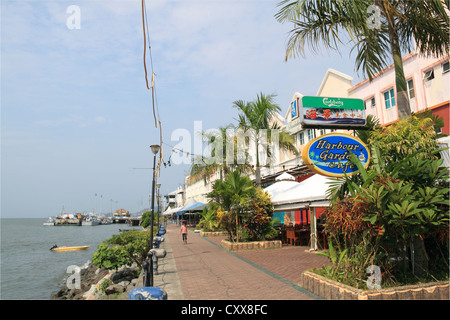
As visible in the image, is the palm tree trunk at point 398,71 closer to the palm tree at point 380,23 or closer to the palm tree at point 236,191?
the palm tree at point 380,23

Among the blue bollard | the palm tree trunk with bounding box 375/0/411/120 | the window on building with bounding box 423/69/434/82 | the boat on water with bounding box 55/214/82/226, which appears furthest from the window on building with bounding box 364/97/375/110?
the boat on water with bounding box 55/214/82/226

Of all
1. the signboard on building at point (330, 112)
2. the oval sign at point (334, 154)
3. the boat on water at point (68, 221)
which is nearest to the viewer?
the oval sign at point (334, 154)

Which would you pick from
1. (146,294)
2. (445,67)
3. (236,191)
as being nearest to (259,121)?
(236,191)

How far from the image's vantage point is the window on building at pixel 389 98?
1980 centimetres

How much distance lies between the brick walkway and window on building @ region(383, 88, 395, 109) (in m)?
11.4

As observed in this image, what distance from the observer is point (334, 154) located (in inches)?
325

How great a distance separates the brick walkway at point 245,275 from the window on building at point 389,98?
37.3 feet

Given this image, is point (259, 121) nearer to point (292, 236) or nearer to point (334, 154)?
point (292, 236)

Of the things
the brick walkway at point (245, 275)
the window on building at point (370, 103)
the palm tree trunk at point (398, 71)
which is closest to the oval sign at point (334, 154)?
the palm tree trunk at point (398, 71)

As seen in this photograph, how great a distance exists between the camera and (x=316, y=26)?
980 centimetres

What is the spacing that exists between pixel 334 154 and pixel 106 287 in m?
8.66

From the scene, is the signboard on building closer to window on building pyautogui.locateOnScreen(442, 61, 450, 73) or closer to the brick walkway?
the brick walkway

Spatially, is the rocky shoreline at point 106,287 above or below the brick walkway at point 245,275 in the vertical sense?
below
